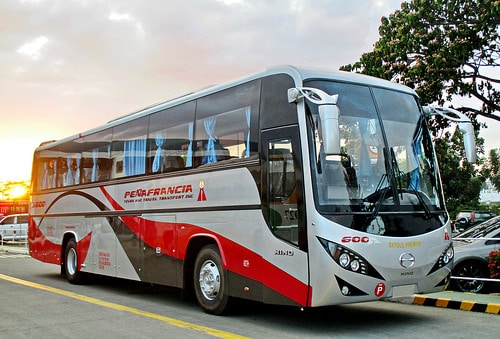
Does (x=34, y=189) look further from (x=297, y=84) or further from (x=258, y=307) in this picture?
(x=297, y=84)

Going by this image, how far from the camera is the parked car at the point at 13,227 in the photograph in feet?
106

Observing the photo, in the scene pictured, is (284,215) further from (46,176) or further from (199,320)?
(46,176)

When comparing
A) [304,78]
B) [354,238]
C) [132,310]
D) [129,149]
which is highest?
[304,78]

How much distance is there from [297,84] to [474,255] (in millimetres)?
6164

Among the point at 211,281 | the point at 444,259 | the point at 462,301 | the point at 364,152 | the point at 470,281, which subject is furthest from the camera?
the point at 470,281

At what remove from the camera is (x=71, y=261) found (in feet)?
47.2

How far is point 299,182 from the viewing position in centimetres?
761

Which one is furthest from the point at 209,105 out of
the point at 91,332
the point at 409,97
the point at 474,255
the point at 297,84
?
the point at 474,255

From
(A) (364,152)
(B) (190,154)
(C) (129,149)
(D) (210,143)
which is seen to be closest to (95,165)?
(C) (129,149)

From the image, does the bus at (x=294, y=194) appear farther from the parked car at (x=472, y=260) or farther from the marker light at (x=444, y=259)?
the parked car at (x=472, y=260)

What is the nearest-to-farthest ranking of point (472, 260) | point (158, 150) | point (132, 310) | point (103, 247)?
point (132, 310) → point (158, 150) → point (472, 260) → point (103, 247)

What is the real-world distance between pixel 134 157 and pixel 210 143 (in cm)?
282

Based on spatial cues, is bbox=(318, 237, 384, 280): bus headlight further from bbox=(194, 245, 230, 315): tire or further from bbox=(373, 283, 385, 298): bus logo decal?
bbox=(194, 245, 230, 315): tire

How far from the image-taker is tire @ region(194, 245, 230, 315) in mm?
8969
